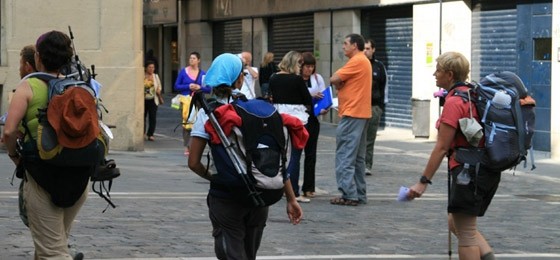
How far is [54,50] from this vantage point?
6871 millimetres

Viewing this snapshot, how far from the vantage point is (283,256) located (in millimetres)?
9352

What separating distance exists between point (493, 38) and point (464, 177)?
1545cm

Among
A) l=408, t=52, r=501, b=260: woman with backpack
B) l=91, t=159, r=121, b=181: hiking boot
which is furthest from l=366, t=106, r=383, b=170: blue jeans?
l=91, t=159, r=121, b=181: hiking boot

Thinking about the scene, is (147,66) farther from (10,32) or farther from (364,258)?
(364,258)

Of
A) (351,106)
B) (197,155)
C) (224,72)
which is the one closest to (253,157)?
(197,155)

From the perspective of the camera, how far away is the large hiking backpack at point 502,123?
24.1 feet

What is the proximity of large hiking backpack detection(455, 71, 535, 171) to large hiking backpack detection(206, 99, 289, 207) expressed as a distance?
61.1 inches

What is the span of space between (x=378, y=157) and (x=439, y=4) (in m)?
4.97

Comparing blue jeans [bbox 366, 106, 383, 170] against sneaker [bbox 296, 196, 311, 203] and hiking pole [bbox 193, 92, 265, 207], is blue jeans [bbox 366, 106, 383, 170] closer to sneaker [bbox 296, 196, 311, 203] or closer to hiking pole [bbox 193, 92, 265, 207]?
sneaker [bbox 296, 196, 311, 203]

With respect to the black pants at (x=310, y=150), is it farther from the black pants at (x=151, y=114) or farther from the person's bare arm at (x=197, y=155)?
the black pants at (x=151, y=114)

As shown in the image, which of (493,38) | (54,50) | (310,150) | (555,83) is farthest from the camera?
(493,38)

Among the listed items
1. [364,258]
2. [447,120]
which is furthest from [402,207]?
[447,120]

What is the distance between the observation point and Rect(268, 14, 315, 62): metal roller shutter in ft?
102

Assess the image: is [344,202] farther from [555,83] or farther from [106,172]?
[555,83]
